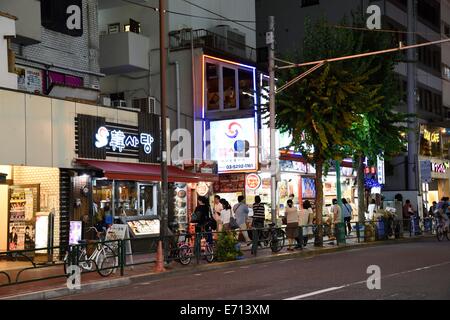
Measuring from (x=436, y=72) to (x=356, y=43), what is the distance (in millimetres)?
26247

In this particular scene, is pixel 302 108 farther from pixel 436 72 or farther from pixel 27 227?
pixel 436 72

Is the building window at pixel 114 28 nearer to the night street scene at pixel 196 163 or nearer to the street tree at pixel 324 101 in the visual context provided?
the night street scene at pixel 196 163

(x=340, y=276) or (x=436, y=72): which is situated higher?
(x=436, y=72)

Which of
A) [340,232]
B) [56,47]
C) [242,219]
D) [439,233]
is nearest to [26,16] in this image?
[56,47]

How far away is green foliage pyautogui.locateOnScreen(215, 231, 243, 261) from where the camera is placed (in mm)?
19281

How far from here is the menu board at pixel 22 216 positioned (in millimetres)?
20859

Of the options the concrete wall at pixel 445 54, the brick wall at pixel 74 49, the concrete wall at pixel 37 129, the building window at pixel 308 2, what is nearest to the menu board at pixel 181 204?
the brick wall at pixel 74 49

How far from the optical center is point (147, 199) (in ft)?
81.0

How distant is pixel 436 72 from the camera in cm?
5175

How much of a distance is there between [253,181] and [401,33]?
19.9 m

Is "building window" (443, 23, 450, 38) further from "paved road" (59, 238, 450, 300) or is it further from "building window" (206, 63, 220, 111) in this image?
"paved road" (59, 238, 450, 300)

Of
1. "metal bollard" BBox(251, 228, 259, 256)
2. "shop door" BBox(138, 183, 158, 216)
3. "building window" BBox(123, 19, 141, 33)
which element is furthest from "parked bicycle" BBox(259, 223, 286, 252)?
"building window" BBox(123, 19, 141, 33)

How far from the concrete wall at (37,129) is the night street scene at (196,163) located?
51 mm
